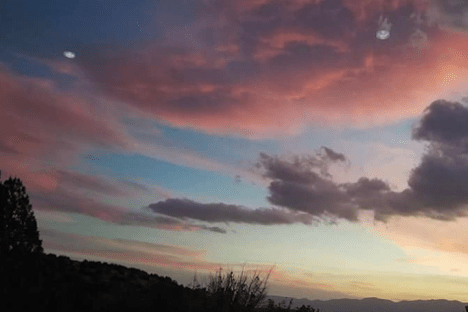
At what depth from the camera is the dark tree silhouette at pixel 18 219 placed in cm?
1634

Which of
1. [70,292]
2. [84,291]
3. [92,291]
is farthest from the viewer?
[92,291]

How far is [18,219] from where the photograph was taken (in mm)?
16625

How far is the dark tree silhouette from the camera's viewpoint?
16344 mm

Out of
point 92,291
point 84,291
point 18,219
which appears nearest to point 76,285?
point 84,291

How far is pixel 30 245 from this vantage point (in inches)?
657

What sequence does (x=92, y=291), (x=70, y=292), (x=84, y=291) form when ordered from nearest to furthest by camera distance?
(x=70, y=292)
(x=84, y=291)
(x=92, y=291)

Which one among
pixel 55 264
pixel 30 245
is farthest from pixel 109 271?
pixel 30 245

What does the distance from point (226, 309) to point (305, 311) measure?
889cm

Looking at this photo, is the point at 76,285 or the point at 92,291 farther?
the point at 92,291

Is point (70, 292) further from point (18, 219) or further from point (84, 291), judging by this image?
point (18, 219)

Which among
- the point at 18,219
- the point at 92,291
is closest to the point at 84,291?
the point at 92,291

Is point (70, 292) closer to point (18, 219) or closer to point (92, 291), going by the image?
point (92, 291)

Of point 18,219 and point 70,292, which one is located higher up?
point 18,219

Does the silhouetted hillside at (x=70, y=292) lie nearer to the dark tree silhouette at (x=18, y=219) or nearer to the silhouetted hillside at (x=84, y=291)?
the silhouetted hillside at (x=84, y=291)
